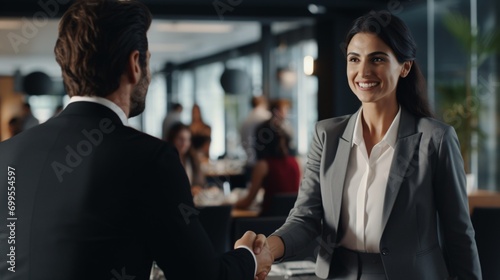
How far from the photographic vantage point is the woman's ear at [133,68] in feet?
5.26

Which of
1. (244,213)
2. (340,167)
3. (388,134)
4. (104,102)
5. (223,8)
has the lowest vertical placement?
(244,213)

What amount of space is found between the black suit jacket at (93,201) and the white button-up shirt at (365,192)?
91cm

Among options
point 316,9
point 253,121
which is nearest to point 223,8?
point 316,9

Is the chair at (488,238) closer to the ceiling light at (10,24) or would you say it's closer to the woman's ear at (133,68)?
the woman's ear at (133,68)

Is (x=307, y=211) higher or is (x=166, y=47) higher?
(x=166, y=47)

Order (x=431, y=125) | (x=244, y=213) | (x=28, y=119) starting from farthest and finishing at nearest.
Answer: (x=28, y=119), (x=244, y=213), (x=431, y=125)

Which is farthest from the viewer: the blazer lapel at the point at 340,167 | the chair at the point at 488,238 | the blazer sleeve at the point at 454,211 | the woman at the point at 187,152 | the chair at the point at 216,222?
the woman at the point at 187,152

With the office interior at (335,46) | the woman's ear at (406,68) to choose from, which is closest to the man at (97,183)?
the woman's ear at (406,68)

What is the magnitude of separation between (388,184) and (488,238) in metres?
1.71

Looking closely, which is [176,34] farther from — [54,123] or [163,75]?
[54,123]

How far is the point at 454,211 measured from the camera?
2.28 metres

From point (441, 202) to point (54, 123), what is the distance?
1.28 metres

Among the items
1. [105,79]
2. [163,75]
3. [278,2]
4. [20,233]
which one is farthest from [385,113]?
[163,75]

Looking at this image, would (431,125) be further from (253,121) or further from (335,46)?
(253,121)
